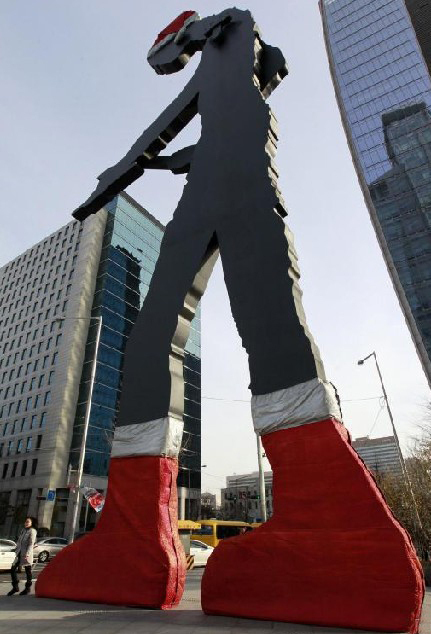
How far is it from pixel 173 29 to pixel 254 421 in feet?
35.6

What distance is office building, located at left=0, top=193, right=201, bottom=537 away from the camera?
1832 inches

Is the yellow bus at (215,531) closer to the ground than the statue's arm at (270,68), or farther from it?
closer to the ground

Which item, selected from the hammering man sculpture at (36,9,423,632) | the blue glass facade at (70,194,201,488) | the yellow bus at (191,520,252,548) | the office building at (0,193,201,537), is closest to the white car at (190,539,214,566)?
the yellow bus at (191,520,252,548)

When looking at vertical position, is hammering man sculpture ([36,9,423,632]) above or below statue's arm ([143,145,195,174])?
below

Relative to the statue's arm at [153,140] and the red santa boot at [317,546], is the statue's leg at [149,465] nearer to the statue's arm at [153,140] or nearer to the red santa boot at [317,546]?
the red santa boot at [317,546]

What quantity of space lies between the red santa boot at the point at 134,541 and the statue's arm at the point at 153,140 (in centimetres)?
611

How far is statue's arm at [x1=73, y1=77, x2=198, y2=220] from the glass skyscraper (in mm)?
47000

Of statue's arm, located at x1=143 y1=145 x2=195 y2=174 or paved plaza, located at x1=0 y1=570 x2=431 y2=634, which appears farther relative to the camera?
statue's arm, located at x1=143 y1=145 x2=195 y2=174

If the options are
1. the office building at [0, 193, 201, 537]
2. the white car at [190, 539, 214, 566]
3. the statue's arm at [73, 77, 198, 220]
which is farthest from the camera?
the office building at [0, 193, 201, 537]

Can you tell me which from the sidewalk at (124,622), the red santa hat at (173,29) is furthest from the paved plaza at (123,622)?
the red santa hat at (173,29)

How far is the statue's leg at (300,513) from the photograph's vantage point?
189 inches

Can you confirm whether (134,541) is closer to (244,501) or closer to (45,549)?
(45,549)

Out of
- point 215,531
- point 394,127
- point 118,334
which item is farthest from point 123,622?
point 394,127

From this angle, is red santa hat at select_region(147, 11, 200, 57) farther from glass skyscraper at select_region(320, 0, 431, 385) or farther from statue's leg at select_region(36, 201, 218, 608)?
glass skyscraper at select_region(320, 0, 431, 385)
